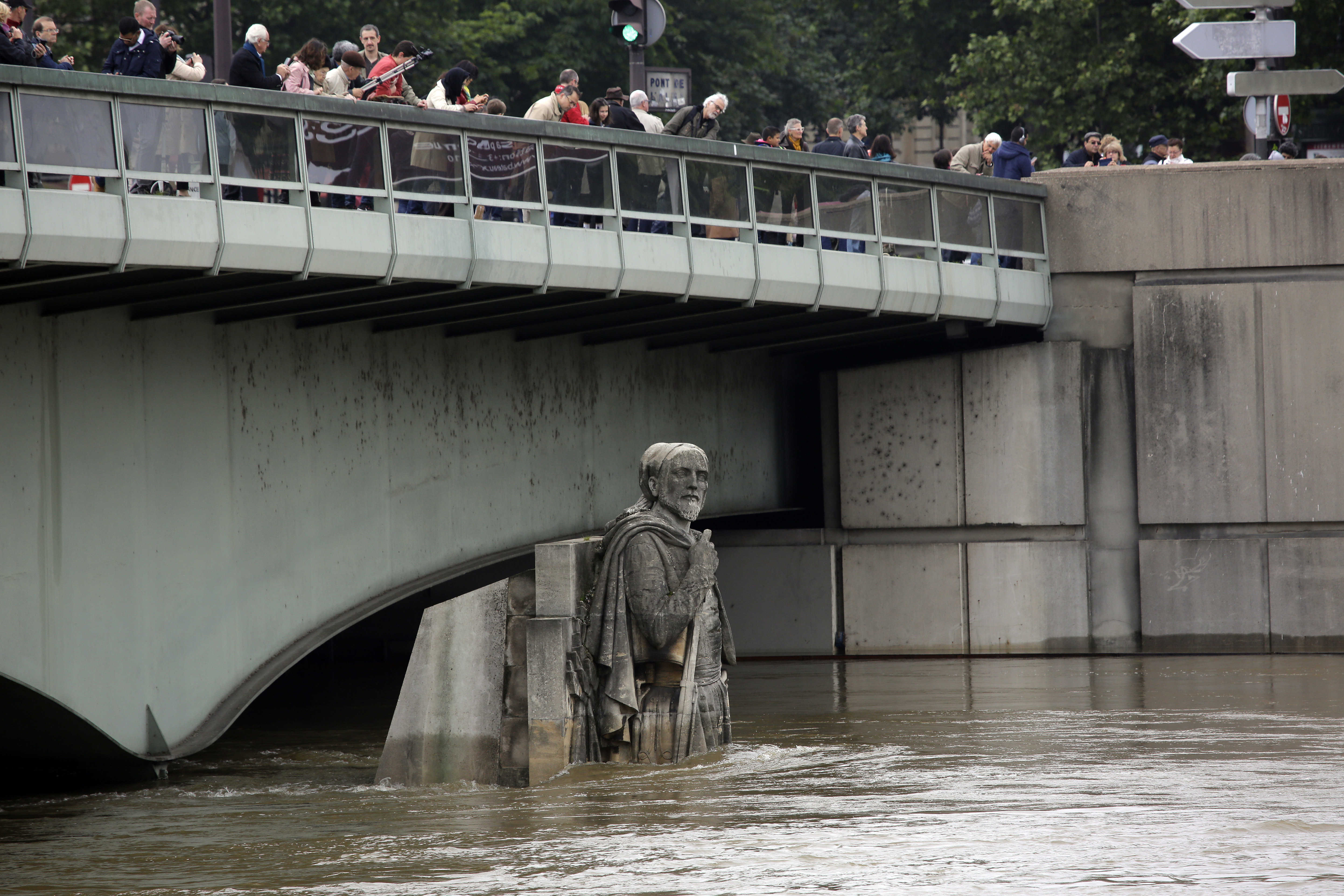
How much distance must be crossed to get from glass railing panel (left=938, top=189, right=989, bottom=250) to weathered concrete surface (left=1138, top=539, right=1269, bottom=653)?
4201mm

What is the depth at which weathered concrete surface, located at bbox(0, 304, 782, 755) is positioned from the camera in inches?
577

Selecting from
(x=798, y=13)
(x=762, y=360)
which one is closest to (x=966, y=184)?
(x=762, y=360)

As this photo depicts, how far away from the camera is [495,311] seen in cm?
1766

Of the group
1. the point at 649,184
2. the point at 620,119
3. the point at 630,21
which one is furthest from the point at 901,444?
the point at 630,21

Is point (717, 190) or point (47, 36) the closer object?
point (47, 36)

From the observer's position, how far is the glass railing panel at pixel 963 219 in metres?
21.4

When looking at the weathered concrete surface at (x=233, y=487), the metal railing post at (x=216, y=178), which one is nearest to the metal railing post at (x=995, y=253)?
the weathered concrete surface at (x=233, y=487)

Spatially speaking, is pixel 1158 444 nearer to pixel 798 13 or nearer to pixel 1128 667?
pixel 1128 667

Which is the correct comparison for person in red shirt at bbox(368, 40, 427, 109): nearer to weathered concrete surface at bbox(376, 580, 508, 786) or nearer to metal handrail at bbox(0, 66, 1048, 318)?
metal handrail at bbox(0, 66, 1048, 318)

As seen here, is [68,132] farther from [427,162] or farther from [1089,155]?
[1089,155]

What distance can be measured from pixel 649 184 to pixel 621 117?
3.25ft

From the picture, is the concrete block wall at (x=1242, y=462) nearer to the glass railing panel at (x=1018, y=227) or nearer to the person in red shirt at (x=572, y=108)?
the glass railing panel at (x=1018, y=227)

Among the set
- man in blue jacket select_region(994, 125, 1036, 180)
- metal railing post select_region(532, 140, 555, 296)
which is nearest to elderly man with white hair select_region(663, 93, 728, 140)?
metal railing post select_region(532, 140, 555, 296)

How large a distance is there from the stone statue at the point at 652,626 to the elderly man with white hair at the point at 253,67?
4169 millimetres
